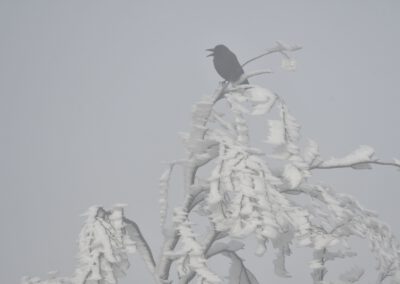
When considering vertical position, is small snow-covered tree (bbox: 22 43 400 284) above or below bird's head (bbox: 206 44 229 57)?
below

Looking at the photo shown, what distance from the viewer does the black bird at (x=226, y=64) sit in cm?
493

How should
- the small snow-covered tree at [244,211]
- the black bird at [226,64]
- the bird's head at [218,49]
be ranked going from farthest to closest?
the bird's head at [218,49]
the black bird at [226,64]
the small snow-covered tree at [244,211]

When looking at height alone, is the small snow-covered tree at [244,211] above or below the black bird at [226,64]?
below

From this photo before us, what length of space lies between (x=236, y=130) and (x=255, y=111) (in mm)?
529

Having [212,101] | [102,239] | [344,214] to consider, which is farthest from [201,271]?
[212,101]

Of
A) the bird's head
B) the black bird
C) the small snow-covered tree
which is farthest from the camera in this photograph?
the bird's head

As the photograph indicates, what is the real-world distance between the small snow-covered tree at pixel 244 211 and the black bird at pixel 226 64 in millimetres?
221

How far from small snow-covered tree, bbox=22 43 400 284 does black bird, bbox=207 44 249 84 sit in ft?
0.73

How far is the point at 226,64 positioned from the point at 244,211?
220cm

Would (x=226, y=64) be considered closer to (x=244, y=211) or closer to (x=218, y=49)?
(x=218, y=49)

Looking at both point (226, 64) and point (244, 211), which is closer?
point (244, 211)

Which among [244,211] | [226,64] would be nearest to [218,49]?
[226,64]

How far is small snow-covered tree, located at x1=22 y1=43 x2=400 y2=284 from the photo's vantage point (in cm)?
341

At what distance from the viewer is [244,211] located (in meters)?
3.28
